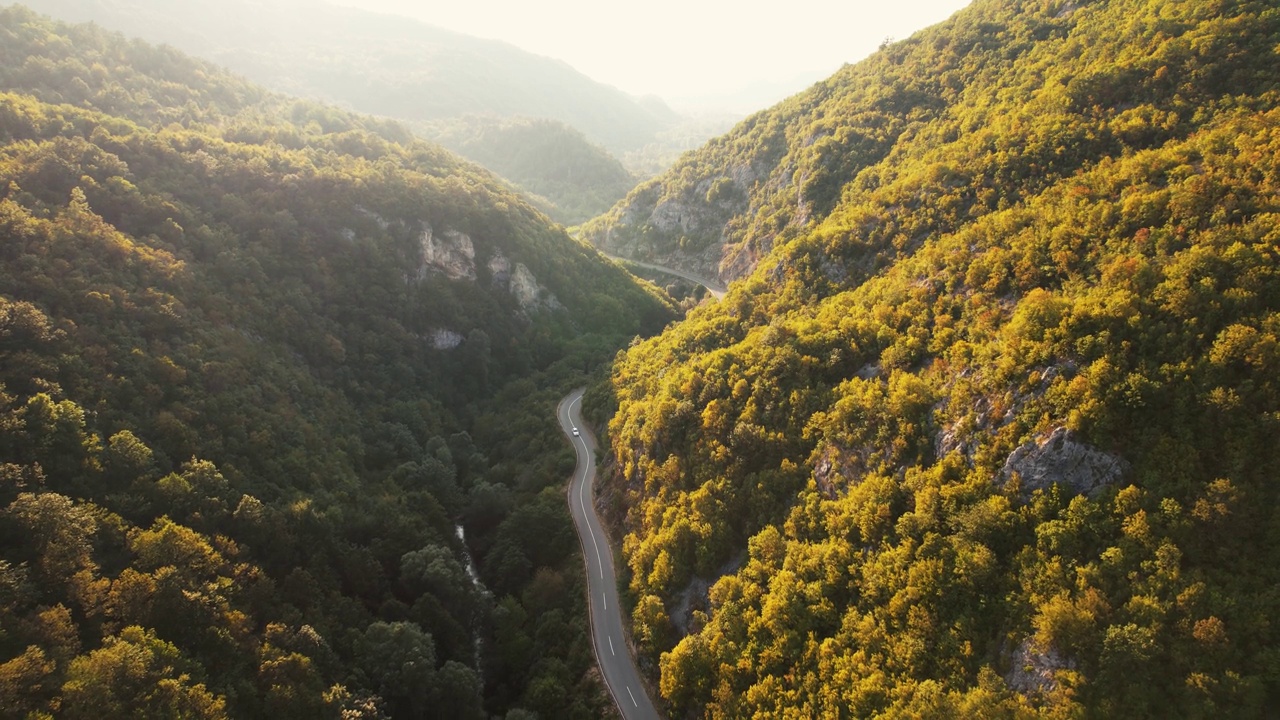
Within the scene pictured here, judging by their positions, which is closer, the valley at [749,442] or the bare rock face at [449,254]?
the valley at [749,442]

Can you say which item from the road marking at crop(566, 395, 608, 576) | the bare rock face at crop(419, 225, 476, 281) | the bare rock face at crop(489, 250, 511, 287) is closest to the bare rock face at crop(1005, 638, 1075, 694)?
the road marking at crop(566, 395, 608, 576)

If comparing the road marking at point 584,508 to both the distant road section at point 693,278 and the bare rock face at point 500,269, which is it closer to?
the bare rock face at point 500,269

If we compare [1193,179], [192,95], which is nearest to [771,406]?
[1193,179]

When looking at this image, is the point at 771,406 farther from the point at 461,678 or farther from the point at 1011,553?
the point at 461,678

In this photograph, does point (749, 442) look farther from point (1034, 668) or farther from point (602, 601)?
point (1034, 668)

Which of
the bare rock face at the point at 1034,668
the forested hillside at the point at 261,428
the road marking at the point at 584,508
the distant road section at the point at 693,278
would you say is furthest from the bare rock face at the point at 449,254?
the bare rock face at the point at 1034,668

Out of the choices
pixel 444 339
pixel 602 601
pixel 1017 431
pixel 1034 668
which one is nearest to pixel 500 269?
pixel 444 339
